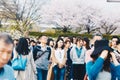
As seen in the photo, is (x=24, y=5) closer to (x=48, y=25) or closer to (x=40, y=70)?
(x=48, y=25)

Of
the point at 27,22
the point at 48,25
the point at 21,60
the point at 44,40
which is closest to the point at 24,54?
the point at 21,60

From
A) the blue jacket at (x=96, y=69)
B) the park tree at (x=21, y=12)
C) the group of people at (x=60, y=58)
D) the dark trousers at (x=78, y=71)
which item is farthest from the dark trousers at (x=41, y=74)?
the park tree at (x=21, y=12)

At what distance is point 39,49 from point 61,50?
0.67 m

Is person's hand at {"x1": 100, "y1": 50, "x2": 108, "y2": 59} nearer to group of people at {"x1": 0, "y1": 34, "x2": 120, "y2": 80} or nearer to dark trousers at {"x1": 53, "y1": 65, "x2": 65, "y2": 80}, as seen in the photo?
group of people at {"x1": 0, "y1": 34, "x2": 120, "y2": 80}

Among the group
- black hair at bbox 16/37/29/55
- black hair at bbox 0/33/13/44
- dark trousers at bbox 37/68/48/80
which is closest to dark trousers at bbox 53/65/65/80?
dark trousers at bbox 37/68/48/80

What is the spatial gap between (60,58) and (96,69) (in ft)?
24.1

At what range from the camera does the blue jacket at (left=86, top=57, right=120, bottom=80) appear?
5.70m

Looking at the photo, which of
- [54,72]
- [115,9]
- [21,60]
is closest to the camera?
[21,60]

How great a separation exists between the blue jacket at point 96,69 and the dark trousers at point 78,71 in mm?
8038

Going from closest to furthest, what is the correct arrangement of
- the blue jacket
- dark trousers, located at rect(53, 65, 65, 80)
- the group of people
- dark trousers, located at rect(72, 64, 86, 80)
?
the group of people < the blue jacket < dark trousers, located at rect(53, 65, 65, 80) < dark trousers, located at rect(72, 64, 86, 80)

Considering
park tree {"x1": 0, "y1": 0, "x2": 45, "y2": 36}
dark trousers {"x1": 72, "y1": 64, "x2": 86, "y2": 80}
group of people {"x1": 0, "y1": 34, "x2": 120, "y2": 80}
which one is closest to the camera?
group of people {"x1": 0, "y1": 34, "x2": 120, "y2": 80}

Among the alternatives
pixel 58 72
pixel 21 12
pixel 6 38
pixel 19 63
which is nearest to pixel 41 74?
pixel 58 72

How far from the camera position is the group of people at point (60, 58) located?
13.2 ft

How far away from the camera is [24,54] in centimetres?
1000
